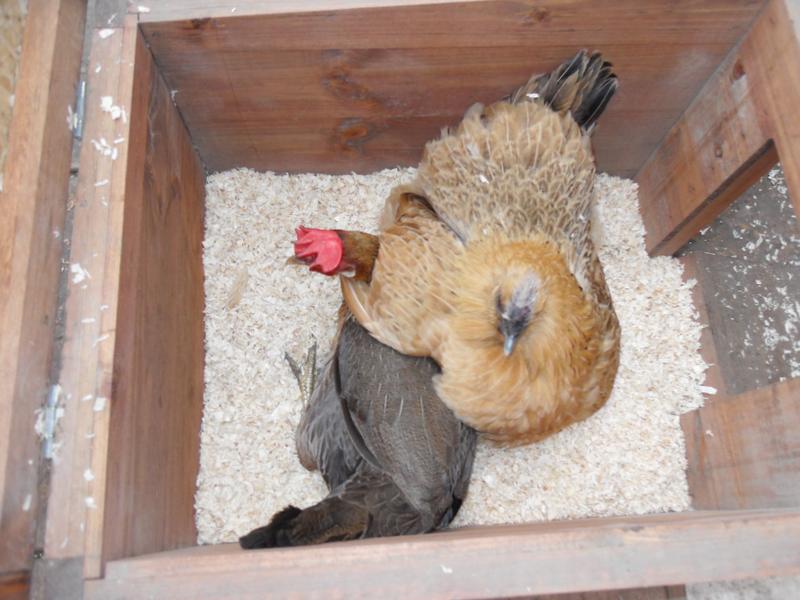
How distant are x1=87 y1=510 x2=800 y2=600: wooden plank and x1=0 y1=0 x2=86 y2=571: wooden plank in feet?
0.61

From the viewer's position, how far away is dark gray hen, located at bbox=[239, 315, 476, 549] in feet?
4.03

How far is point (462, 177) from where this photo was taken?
1.46 m

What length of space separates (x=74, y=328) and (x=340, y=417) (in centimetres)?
60

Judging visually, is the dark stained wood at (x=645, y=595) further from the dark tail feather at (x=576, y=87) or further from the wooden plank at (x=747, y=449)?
the dark tail feather at (x=576, y=87)

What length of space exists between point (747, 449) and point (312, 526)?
2.98 ft

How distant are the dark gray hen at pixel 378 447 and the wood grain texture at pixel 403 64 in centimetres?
51

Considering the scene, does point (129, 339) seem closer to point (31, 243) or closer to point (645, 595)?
point (31, 243)

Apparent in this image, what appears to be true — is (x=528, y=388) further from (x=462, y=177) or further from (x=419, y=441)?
(x=462, y=177)

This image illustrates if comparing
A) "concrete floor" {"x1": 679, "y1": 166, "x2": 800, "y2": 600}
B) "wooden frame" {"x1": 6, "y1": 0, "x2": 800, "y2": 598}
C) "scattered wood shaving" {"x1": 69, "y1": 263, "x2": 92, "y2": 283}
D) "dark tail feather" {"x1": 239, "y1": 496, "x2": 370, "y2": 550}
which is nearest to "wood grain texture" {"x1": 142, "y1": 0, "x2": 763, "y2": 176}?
"wooden frame" {"x1": 6, "y1": 0, "x2": 800, "y2": 598}

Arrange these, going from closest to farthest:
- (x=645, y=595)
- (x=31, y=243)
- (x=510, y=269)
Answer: (x=31, y=243) → (x=510, y=269) → (x=645, y=595)

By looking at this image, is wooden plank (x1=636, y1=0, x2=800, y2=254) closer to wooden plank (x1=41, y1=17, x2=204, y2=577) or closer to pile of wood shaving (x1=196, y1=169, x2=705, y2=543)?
pile of wood shaving (x1=196, y1=169, x2=705, y2=543)

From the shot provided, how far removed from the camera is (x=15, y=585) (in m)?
0.92

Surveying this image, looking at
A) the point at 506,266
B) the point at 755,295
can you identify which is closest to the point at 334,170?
the point at 506,266

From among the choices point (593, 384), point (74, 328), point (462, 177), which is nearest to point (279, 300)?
point (462, 177)
